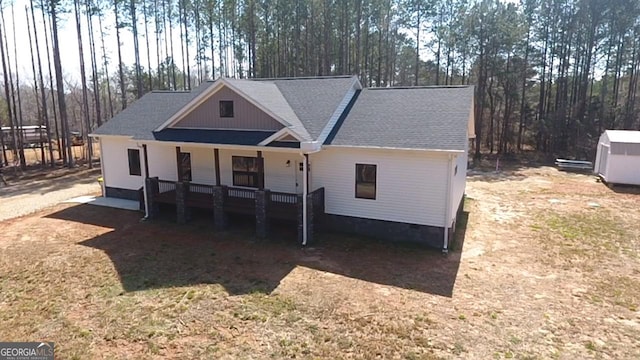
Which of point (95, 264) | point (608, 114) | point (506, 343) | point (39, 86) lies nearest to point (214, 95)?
point (95, 264)

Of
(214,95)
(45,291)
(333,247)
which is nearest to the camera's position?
(45,291)

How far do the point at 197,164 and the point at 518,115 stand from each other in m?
28.4

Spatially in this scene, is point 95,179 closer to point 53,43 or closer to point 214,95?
point 53,43

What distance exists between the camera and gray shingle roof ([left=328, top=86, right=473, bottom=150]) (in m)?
11.5

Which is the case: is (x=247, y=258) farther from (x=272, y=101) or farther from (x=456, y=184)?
(x=456, y=184)

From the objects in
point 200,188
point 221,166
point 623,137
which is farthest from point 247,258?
point 623,137

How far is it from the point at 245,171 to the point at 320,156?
10.5ft

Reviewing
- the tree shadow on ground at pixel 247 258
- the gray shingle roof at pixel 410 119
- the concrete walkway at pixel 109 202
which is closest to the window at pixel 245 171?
the tree shadow on ground at pixel 247 258

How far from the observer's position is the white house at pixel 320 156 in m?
11.6

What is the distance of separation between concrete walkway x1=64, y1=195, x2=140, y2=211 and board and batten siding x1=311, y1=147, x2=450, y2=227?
8275 mm

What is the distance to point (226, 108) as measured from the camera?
535 inches

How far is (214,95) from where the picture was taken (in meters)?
13.6

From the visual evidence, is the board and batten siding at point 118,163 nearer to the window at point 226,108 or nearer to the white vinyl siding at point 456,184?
the window at point 226,108

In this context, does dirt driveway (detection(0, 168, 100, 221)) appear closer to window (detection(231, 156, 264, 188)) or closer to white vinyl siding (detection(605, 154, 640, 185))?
window (detection(231, 156, 264, 188))
